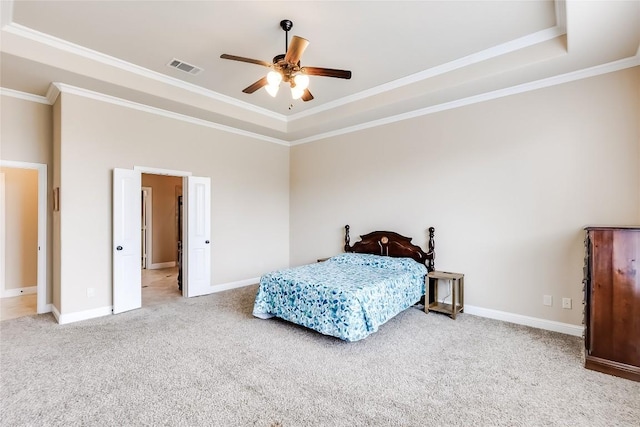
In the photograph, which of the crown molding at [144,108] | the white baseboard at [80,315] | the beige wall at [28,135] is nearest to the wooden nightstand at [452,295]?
the crown molding at [144,108]

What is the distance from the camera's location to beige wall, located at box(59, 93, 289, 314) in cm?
393

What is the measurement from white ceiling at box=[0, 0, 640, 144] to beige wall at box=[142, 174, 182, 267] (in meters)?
3.83

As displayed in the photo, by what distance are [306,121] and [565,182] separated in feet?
12.8

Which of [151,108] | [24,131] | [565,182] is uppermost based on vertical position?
[151,108]

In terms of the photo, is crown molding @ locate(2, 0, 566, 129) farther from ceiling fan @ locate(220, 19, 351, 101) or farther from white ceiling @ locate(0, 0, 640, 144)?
ceiling fan @ locate(220, 19, 351, 101)

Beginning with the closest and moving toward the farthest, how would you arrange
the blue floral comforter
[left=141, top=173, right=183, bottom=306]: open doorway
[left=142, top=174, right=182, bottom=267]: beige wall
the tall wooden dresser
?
the tall wooden dresser
the blue floral comforter
[left=141, top=173, right=183, bottom=306]: open doorway
[left=142, top=174, right=182, bottom=267]: beige wall

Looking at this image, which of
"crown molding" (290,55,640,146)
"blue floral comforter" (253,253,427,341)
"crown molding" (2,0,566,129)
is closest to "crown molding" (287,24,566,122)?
"crown molding" (2,0,566,129)

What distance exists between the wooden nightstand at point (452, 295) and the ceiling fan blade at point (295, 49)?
124 inches

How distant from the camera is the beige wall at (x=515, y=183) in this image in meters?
3.30

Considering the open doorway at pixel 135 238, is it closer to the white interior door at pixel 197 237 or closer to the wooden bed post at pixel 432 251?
the white interior door at pixel 197 237

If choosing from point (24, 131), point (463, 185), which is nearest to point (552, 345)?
point (463, 185)

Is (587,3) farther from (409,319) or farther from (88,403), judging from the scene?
(88,403)

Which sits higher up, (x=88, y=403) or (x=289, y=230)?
(x=289, y=230)

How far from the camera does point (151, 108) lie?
4.61 m
